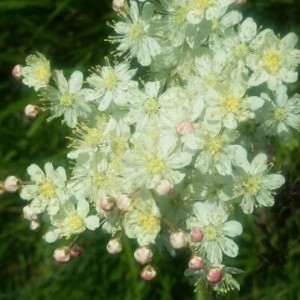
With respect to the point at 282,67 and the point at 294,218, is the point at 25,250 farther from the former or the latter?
the point at 282,67

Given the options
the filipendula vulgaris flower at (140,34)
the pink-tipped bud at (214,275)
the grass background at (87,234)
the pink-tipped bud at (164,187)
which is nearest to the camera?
the pink-tipped bud at (164,187)

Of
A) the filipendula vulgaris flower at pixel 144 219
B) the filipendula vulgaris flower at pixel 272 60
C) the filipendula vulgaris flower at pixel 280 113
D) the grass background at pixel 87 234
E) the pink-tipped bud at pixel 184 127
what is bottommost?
the grass background at pixel 87 234

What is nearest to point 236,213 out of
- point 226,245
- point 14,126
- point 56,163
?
point 226,245

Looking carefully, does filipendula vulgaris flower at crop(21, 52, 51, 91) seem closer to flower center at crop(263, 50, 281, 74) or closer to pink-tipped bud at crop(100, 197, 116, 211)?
pink-tipped bud at crop(100, 197, 116, 211)

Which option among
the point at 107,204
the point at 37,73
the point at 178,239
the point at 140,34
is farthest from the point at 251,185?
the point at 37,73

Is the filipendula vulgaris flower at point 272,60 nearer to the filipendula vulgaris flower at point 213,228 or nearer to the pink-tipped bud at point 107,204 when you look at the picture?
the filipendula vulgaris flower at point 213,228

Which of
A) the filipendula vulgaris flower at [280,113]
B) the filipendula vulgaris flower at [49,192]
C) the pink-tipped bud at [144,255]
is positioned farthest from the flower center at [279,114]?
the filipendula vulgaris flower at [49,192]

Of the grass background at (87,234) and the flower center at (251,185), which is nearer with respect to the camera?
the flower center at (251,185)
